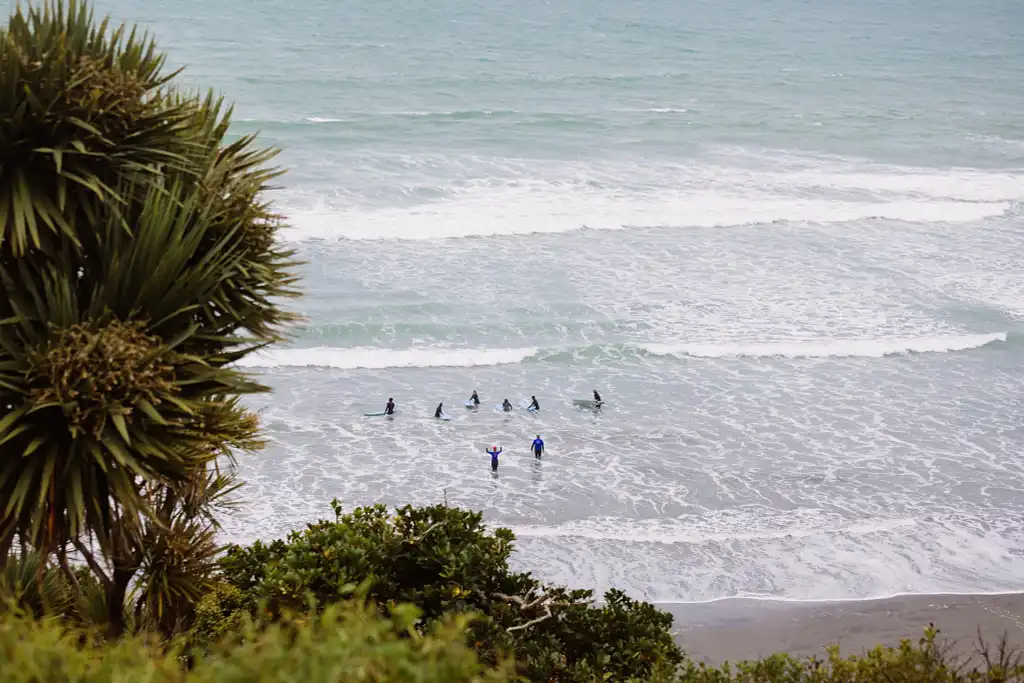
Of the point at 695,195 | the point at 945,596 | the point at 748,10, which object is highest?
the point at 748,10

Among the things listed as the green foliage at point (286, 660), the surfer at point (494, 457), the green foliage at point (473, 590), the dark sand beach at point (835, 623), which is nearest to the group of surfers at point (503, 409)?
the surfer at point (494, 457)

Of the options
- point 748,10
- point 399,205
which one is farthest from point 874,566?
point 748,10

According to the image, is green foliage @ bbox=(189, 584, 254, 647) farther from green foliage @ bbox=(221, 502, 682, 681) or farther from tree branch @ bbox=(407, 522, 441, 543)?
tree branch @ bbox=(407, 522, 441, 543)

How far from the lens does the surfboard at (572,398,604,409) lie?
2022cm

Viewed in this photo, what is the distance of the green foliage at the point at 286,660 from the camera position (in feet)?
10.4

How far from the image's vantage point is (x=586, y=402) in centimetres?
2039

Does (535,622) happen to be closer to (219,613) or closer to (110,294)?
(219,613)

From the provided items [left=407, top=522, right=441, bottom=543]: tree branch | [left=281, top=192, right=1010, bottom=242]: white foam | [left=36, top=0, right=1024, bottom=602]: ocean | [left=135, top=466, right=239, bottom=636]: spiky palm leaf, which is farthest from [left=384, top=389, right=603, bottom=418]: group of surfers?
[left=135, top=466, right=239, bottom=636]: spiky palm leaf

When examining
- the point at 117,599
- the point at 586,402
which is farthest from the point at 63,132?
the point at 586,402

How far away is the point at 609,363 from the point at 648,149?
66.2 feet

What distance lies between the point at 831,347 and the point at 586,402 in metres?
6.17

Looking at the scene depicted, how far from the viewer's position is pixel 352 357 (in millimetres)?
22406

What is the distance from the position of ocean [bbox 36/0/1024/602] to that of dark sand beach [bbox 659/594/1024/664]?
1.01 ft

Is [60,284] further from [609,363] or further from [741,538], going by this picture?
[609,363]
